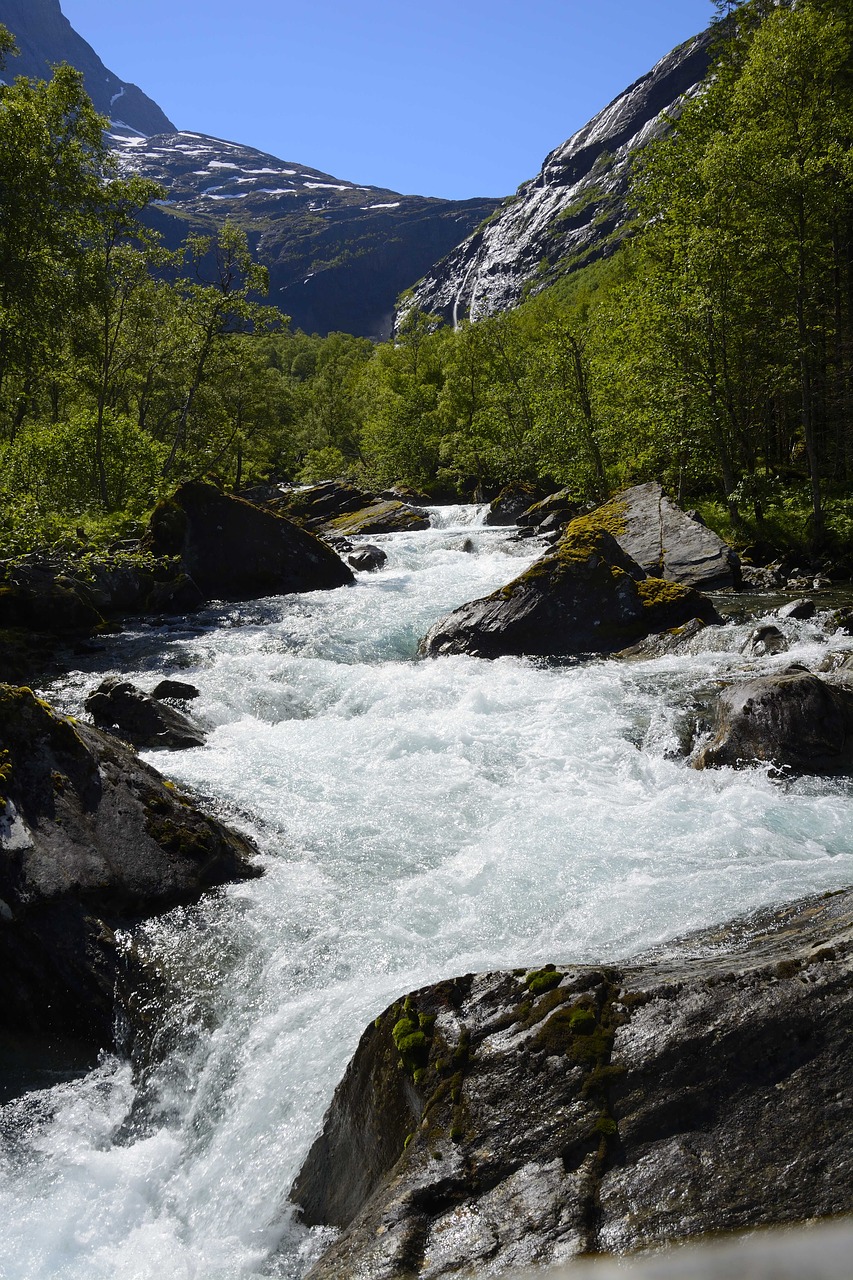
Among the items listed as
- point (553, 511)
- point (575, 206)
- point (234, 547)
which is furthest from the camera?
point (575, 206)

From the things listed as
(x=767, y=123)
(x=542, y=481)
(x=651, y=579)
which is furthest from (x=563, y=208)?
(x=651, y=579)

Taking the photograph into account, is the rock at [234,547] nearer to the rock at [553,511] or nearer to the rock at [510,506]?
the rock at [553,511]

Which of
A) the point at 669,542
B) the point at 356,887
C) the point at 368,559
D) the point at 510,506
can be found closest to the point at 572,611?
the point at 669,542

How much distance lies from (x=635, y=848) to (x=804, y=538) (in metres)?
15.7

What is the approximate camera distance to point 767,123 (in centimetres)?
2128

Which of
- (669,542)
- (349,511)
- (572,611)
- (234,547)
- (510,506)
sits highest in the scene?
(349,511)

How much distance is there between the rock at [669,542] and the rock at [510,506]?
1241 centimetres

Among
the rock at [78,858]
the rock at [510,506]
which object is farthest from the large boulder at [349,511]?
the rock at [78,858]

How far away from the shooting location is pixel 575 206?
16675 cm

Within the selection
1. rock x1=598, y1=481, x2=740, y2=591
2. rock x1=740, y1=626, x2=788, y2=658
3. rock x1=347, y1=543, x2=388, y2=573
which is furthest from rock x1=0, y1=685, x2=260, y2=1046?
rock x1=347, y1=543, x2=388, y2=573

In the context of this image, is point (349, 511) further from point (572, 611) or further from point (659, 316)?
point (572, 611)

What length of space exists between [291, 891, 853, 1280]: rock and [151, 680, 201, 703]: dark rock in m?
10.5

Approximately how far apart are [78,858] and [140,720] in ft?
16.6

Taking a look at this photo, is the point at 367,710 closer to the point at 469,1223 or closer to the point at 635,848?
the point at 635,848
